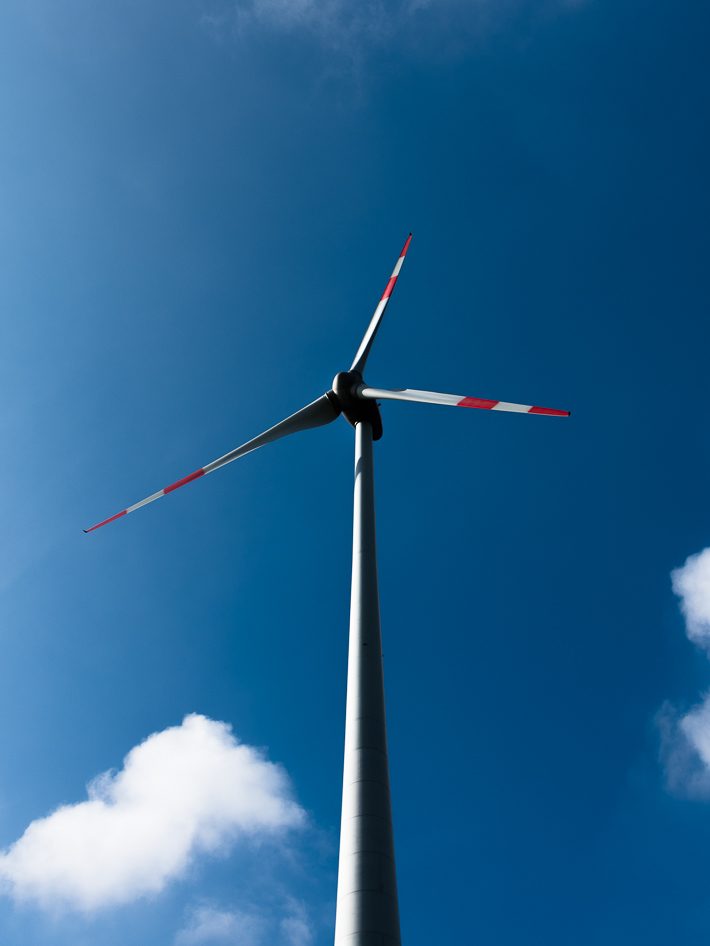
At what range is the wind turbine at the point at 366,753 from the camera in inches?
513

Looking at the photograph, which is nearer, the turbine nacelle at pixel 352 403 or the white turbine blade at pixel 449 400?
the white turbine blade at pixel 449 400

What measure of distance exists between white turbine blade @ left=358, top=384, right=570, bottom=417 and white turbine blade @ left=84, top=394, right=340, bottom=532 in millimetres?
1718

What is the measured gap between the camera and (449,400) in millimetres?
25328

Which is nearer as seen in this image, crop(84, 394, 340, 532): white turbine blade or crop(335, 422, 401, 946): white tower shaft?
crop(335, 422, 401, 946): white tower shaft

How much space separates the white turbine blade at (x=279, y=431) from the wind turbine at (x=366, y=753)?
192cm

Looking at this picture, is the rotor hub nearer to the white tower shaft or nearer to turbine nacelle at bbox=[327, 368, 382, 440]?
turbine nacelle at bbox=[327, 368, 382, 440]

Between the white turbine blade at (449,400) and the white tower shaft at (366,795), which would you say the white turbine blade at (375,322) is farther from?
the white tower shaft at (366,795)

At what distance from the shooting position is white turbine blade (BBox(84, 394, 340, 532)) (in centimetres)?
2917

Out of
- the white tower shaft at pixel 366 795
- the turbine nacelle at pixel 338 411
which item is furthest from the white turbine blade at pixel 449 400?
the white tower shaft at pixel 366 795

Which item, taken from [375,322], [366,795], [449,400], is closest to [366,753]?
[366,795]

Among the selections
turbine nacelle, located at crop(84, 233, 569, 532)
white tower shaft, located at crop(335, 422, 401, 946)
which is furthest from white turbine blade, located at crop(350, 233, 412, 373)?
white tower shaft, located at crop(335, 422, 401, 946)

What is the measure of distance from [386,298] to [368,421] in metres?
10.5

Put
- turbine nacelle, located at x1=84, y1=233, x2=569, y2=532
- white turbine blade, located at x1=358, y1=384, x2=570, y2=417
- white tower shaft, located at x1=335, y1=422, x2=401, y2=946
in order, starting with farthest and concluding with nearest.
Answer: turbine nacelle, located at x1=84, y1=233, x2=569, y2=532 < white turbine blade, located at x1=358, y1=384, x2=570, y2=417 < white tower shaft, located at x1=335, y1=422, x2=401, y2=946

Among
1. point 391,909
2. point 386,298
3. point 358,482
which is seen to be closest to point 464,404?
point 358,482
